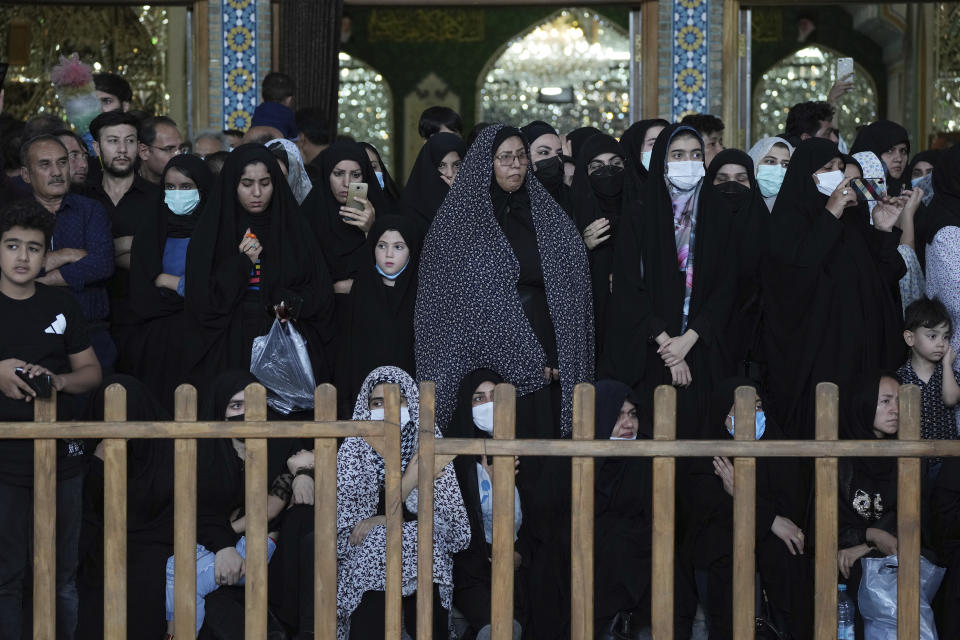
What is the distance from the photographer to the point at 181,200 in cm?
528

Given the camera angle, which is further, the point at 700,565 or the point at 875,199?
the point at 875,199

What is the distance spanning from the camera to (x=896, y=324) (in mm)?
5234

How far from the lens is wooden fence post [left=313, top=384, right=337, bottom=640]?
3.39 metres

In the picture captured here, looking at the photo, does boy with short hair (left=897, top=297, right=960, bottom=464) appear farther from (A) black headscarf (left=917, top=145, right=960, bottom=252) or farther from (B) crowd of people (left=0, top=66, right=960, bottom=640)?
(A) black headscarf (left=917, top=145, right=960, bottom=252)

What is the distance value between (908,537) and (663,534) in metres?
0.61

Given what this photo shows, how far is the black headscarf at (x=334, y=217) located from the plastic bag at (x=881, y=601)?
2.34 m

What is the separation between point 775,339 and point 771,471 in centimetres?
80

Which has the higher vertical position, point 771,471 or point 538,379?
point 538,379

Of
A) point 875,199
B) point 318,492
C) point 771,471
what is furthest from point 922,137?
point 318,492

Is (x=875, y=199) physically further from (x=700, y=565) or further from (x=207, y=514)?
(x=207, y=514)

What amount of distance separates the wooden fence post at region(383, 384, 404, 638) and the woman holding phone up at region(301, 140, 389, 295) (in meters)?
2.10

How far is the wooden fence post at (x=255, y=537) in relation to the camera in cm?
342

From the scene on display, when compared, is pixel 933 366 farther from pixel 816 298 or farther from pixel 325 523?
pixel 325 523

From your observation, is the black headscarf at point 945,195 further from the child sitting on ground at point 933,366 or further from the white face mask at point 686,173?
the white face mask at point 686,173
